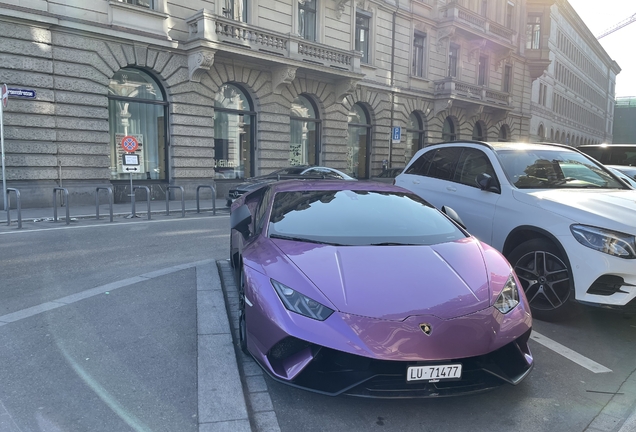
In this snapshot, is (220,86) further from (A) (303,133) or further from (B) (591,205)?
(B) (591,205)

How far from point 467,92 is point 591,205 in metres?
26.7

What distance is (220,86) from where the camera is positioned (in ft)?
60.1

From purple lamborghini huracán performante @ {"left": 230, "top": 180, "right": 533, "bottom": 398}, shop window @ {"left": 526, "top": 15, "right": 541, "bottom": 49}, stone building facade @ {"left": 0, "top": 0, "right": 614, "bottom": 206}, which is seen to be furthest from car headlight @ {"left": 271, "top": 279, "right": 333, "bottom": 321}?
shop window @ {"left": 526, "top": 15, "right": 541, "bottom": 49}

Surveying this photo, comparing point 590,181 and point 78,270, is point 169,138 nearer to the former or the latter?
point 78,270

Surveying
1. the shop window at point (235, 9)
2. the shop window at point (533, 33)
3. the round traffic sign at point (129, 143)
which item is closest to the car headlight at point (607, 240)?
the round traffic sign at point (129, 143)

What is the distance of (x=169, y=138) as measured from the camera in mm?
17406

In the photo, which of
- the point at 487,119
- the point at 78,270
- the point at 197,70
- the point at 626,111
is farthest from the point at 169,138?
the point at 626,111

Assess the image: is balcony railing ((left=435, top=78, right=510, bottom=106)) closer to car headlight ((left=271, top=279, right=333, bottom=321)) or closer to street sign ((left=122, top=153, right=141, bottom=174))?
street sign ((left=122, top=153, right=141, bottom=174))

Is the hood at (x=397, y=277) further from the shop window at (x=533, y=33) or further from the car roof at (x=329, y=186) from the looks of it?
the shop window at (x=533, y=33)

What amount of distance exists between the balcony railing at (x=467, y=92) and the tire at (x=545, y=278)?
81.3 feet

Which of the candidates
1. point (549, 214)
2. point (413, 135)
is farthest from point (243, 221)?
point (413, 135)

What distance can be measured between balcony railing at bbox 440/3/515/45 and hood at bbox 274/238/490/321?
91.8ft

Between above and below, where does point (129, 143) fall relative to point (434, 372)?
above

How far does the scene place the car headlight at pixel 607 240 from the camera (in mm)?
3876
